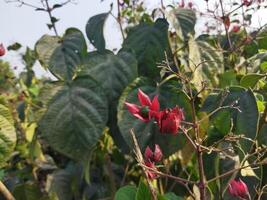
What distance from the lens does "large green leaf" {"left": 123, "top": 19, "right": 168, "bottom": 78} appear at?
1.18 metres

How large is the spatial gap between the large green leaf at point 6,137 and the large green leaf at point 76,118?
102mm

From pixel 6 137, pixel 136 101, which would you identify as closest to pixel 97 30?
pixel 136 101

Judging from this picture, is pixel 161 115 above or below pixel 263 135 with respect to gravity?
above

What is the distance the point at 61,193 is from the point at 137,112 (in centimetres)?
75

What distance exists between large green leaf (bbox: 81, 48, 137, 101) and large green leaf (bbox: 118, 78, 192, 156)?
0.05 m

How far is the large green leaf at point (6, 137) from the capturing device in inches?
36.4

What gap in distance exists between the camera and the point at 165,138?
3.34ft

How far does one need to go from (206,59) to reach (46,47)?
0.37 meters

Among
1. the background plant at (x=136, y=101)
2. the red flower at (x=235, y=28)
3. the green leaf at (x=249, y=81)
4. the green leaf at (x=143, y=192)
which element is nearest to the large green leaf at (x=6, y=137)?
the background plant at (x=136, y=101)

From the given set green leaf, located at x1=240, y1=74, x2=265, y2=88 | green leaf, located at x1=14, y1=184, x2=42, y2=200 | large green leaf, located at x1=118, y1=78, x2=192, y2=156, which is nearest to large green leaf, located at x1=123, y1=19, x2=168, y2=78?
large green leaf, located at x1=118, y1=78, x2=192, y2=156

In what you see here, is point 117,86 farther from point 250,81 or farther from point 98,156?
point 250,81

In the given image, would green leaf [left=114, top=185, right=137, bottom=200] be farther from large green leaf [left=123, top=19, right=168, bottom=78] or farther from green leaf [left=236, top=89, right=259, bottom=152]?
large green leaf [left=123, top=19, right=168, bottom=78]

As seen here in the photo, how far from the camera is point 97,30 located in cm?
125

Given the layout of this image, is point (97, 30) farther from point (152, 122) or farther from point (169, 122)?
point (169, 122)
